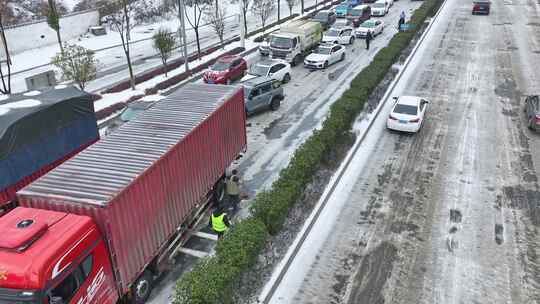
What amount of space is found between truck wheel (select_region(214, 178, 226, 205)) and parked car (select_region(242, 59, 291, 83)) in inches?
420

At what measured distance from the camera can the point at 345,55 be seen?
3372cm

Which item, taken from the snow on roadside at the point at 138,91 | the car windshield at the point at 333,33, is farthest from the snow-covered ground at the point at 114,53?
the car windshield at the point at 333,33

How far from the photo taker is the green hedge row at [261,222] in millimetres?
9375

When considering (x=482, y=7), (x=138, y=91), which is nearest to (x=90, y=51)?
(x=138, y=91)

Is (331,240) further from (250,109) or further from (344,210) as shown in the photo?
(250,109)

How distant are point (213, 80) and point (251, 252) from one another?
57.2 feet

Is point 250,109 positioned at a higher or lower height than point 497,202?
higher

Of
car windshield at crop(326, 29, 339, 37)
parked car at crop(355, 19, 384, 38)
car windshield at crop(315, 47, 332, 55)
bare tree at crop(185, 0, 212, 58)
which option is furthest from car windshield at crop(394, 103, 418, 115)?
parked car at crop(355, 19, 384, 38)

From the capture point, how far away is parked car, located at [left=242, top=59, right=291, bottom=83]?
990 inches

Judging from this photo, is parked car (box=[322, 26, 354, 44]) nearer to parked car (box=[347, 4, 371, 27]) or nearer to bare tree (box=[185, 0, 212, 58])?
parked car (box=[347, 4, 371, 27])

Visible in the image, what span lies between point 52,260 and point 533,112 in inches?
789

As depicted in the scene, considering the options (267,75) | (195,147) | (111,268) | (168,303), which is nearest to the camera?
(111,268)

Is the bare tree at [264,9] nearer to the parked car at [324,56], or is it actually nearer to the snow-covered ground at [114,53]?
the snow-covered ground at [114,53]

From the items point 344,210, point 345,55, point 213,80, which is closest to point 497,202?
point 344,210
